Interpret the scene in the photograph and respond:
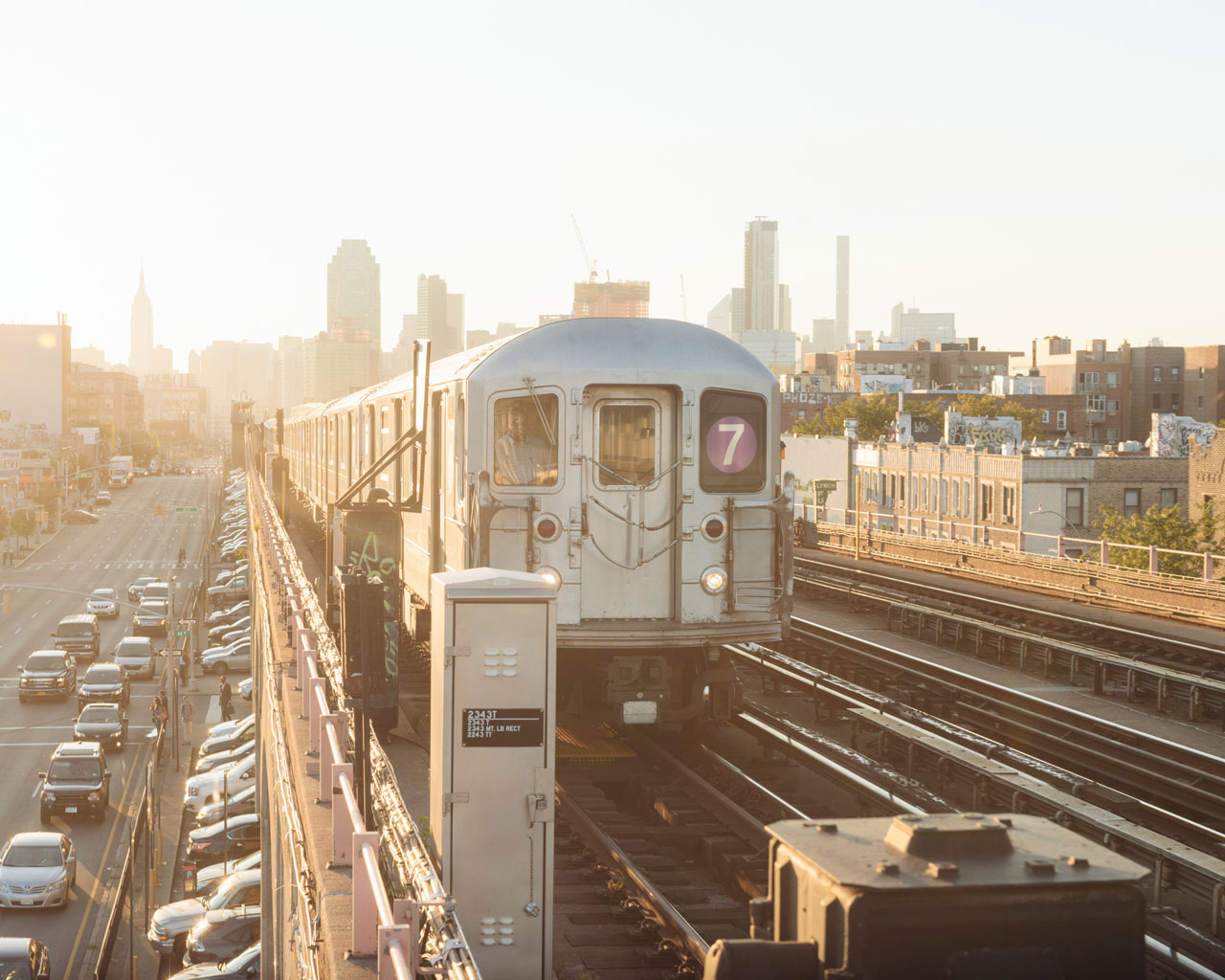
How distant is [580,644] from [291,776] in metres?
2.55

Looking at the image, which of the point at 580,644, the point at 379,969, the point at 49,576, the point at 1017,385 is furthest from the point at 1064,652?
the point at 1017,385

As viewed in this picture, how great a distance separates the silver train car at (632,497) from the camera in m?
11.5

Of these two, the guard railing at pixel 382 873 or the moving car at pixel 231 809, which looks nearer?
the guard railing at pixel 382 873

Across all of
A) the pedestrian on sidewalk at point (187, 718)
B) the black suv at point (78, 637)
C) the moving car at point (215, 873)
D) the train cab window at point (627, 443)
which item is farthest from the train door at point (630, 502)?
the black suv at point (78, 637)

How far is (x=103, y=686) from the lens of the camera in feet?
154

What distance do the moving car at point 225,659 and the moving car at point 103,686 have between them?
874 centimetres

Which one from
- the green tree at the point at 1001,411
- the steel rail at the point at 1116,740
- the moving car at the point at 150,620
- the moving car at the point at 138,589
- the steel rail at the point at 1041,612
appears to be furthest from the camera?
the green tree at the point at 1001,411

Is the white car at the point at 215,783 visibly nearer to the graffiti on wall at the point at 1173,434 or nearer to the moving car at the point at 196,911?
the moving car at the point at 196,911

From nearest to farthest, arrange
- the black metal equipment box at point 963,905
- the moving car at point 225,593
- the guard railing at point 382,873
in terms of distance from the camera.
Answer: the black metal equipment box at point 963,905 → the guard railing at point 382,873 → the moving car at point 225,593

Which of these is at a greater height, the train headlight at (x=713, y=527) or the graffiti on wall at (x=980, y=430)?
the graffiti on wall at (x=980, y=430)

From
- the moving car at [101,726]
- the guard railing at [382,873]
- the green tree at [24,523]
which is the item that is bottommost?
the moving car at [101,726]

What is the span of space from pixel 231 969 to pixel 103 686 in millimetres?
26587

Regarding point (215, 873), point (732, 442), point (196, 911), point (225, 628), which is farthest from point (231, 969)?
point (225, 628)

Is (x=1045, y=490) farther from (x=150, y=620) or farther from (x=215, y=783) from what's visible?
(x=150, y=620)
